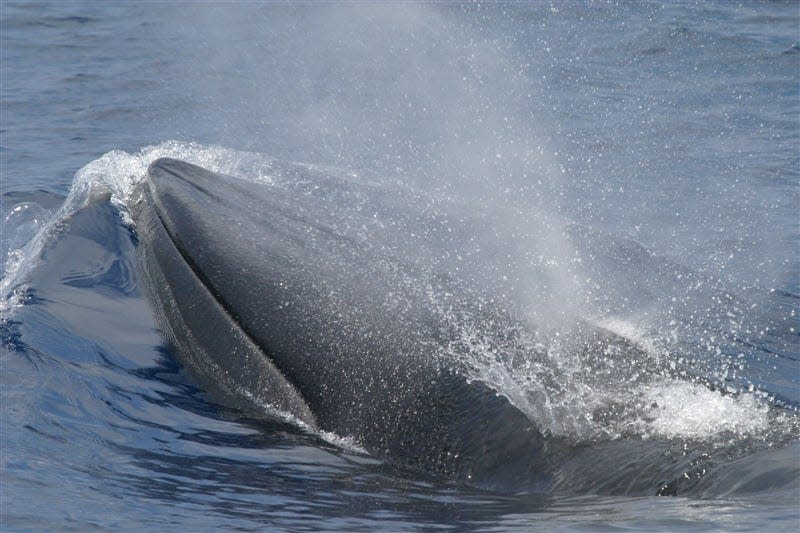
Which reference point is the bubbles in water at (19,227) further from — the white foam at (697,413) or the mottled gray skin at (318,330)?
the white foam at (697,413)

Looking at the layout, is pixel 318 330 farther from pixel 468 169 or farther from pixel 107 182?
pixel 468 169

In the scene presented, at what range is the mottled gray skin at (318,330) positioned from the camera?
660cm

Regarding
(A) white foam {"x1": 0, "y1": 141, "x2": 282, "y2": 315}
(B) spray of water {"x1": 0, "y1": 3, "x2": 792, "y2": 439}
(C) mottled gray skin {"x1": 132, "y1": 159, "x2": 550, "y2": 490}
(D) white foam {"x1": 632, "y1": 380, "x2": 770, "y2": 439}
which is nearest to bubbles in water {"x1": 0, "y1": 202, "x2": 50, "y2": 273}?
(A) white foam {"x1": 0, "y1": 141, "x2": 282, "y2": 315}

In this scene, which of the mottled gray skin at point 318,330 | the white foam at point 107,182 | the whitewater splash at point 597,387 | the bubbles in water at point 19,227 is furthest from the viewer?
the bubbles in water at point 19,227

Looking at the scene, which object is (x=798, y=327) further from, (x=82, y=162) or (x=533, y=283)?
(x=82, y=162)

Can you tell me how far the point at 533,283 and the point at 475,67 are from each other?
13.3 metres

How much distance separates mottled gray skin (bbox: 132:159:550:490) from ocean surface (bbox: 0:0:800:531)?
16 centimetres

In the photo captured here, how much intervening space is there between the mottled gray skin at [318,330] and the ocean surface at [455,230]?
16 cm

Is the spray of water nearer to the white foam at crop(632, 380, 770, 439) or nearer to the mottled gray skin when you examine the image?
the white foam at crop(632, 380, 770, 439)

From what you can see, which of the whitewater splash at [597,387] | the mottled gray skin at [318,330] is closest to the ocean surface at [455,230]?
the whitewater splash at [597,387]

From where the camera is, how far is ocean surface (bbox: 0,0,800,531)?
240 inches

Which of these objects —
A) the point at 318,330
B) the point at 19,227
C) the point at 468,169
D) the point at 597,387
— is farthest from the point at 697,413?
the point at 468,169

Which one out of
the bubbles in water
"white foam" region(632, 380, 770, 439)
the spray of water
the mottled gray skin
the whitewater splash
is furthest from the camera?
the bubbles in water

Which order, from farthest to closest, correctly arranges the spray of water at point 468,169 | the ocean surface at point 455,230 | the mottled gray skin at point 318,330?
the spray of water at point 468,169 < the mottled gray skin at point 318,330 < the ocean surface at point 455,230
